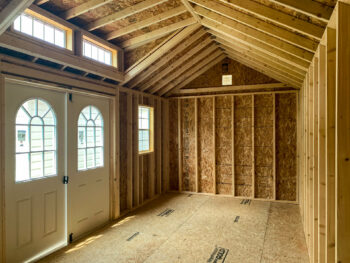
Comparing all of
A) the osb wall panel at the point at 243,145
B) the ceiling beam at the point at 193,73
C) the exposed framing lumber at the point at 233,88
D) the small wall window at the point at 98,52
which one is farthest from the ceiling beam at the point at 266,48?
the osb wall panel at the point at 243,145

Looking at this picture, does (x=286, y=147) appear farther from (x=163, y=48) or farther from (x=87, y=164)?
(x=87, y=164)

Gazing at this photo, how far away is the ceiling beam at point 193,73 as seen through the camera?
5.95 m

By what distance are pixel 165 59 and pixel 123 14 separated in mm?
1524

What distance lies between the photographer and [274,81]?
5.84 m

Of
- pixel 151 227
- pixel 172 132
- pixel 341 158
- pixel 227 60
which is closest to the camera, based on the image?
pixel 341 158

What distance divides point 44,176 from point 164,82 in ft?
11.4

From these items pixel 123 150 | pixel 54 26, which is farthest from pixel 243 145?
pixel 54 26

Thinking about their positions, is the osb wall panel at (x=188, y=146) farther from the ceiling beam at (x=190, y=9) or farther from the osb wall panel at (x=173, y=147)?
the ceiling beam at (x=190, y=9)

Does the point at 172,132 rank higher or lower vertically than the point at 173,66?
lower

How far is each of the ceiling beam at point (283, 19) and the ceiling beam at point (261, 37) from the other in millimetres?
633

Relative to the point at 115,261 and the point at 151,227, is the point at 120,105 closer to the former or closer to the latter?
the point at 151,227

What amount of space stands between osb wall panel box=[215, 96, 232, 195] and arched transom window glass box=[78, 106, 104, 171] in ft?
10.5

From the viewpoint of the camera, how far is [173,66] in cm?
532

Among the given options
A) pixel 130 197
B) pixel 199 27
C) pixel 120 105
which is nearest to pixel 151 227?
pixel 130 197
